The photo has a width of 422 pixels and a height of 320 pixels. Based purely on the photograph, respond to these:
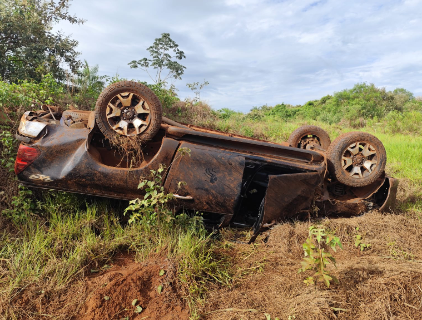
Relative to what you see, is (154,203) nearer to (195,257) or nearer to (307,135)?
(195,257)

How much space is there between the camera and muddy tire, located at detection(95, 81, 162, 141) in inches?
121

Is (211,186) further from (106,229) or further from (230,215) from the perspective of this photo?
(106,229)

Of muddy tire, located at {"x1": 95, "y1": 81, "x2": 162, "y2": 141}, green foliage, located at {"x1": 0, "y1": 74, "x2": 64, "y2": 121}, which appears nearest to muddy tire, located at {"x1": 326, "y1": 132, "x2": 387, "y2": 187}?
muddy tire, located at {"x1": 95, "y1": 81, "x2": 162, "y2": 141}

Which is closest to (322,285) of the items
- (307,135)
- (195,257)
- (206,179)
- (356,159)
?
(195,257)

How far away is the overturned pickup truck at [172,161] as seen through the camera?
3.07 meters

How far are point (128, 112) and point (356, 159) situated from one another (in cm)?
305

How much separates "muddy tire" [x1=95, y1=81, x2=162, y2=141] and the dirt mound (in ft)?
4.58

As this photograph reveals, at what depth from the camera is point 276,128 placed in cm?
1070

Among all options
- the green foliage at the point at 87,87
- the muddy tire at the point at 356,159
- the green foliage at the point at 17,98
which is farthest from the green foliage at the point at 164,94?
the muddy tire at the point at 356,159

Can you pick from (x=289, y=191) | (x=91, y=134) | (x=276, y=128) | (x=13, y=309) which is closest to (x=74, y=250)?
(x=13, y=309)

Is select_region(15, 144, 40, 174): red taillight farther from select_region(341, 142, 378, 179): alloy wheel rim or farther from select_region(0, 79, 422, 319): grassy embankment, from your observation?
select_region(341, 142, 378, 179): alloy wheel rim

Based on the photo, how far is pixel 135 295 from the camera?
7.88 ft

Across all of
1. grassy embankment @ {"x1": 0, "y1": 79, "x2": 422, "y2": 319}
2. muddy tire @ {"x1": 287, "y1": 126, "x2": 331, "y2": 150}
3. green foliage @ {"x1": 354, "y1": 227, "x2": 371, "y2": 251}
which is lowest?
grassy embankment @ {"x1": 0, "y1": 79, "x2": 422, "y2": 319}

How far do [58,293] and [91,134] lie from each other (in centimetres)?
166
